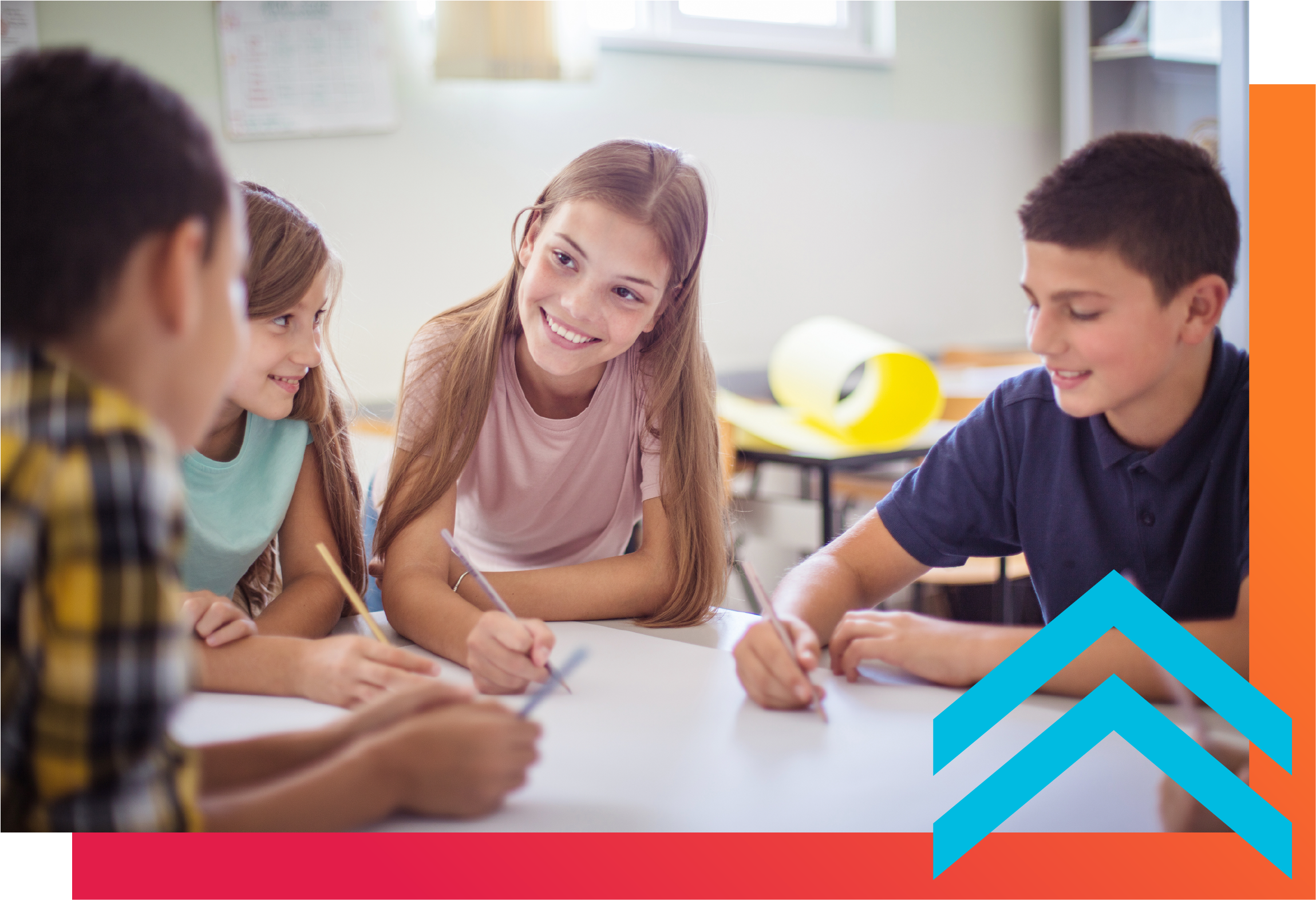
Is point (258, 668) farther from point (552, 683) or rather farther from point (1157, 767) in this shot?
point (1157, 767)

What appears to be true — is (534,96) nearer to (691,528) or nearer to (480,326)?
Answer: (480,326)

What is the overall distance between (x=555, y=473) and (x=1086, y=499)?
0.58 metres

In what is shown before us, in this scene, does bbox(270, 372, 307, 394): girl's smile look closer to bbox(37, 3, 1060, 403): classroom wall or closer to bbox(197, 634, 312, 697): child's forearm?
bbox(197, 634, 312, 697): child's forearm

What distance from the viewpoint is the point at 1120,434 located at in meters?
0.86

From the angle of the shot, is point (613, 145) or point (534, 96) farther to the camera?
point (534, 96)

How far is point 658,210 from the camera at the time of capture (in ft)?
3.49

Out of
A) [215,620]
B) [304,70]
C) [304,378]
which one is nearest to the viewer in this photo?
[215,620]

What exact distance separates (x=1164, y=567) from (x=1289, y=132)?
0.34 meters

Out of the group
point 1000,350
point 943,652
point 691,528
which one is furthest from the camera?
point 1000,350

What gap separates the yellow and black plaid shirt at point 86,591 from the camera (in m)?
0.38

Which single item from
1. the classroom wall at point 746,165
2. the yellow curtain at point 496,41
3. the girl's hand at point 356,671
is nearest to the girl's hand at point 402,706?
the girl's hand at point 356,671

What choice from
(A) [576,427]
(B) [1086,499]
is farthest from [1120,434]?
(A) [576,427]

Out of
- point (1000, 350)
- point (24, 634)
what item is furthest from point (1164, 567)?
point (1000, 350)

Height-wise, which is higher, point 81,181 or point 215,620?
point 81,181
